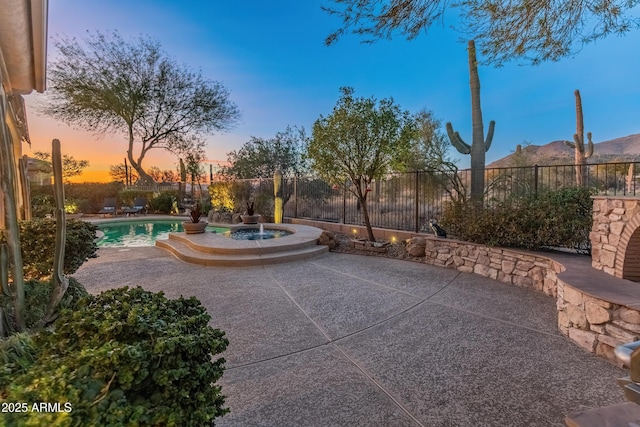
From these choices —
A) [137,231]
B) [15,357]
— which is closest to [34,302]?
[15,357]

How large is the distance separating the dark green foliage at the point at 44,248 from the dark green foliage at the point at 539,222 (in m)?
6.69

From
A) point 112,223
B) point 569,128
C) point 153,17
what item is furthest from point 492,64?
point 112,223

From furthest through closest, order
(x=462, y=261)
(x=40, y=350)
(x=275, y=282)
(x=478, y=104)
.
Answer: (x=478, y=104)
(x=462, y=261)
(x=275, y=282)
(x=40, y=350)

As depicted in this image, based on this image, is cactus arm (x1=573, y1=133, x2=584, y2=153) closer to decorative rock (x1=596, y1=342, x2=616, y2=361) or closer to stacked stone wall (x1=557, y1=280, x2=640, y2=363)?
Answer: stacked stone wall (x1=557, y1=280, x2=640, y2=363)

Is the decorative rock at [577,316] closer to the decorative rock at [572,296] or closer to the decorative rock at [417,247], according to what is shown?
the decorative rock at [572,296]

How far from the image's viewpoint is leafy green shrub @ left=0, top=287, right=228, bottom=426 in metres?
0.92

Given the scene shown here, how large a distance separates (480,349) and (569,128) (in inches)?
664

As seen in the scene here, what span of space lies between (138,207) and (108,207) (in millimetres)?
1633

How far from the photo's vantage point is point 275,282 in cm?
531

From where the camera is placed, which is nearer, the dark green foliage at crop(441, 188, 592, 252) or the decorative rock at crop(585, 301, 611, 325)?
the decorative rock at crop(585, 301, 611, 325)

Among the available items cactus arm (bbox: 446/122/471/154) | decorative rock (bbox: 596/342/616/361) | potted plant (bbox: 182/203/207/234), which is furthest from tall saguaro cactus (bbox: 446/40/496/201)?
potted plant (bbox: 182/203/207/234)

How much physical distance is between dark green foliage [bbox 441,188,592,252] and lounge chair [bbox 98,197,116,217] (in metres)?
17.7

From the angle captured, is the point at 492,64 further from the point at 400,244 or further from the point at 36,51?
the point at 36,51

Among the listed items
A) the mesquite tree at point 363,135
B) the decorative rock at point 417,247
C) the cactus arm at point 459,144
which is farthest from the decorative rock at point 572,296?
the cactus arm at point 459,144
